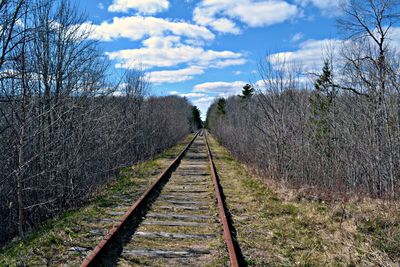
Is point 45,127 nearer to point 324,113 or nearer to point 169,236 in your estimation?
point 169,236

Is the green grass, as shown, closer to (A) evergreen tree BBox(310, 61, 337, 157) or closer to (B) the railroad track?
(B) the railroad track

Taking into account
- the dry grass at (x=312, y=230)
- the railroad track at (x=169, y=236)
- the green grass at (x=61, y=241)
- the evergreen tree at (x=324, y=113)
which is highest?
the evergreen tree at (x=324, y=113)

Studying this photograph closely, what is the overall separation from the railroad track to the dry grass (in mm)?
396

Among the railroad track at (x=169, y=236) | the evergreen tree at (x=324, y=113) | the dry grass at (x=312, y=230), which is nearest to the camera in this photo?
the railroad track at (x=169, y=236)

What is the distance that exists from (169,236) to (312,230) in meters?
2.56

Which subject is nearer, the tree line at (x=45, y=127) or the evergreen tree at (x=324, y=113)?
the tree line at (x=45, y=127)

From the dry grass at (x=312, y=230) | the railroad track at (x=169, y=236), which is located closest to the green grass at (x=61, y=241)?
the railroad track at (x=169, y=236)

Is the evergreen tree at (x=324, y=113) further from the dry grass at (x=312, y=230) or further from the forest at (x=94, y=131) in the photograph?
the dry grass at (x=312, y=230)

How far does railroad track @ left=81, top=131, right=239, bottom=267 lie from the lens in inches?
173

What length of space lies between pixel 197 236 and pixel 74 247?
1.89m

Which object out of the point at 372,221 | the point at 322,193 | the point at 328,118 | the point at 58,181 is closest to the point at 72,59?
the point at 58,181

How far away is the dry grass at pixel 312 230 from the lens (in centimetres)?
460

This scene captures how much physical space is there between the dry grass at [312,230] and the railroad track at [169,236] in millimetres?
396

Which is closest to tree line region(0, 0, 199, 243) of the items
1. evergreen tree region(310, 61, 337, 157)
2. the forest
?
the forest
